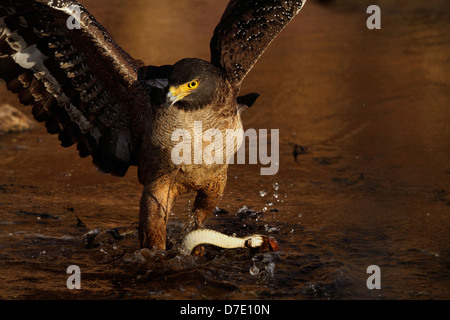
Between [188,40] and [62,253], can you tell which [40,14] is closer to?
[62,253]

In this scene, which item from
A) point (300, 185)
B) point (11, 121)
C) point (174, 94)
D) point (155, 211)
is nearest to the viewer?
point (174, 94)

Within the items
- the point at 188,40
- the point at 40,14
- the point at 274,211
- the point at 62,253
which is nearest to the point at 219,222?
→ the point at 274,211

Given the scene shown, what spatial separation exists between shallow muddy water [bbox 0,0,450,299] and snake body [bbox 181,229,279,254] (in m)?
0.09

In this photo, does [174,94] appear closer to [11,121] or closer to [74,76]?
[74,76]

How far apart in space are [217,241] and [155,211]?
21.6 inches

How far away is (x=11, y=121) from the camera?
9.67 metres

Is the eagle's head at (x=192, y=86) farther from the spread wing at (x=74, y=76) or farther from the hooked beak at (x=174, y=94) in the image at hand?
the spread wing at (x=74, y=76)

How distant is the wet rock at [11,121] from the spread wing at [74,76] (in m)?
3.90

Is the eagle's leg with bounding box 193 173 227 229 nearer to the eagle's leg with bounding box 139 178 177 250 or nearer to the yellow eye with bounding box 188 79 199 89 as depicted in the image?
the eagle's leg with bounding box 139 178 177 250

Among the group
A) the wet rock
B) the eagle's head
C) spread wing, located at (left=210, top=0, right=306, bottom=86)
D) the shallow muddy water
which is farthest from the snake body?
the wet rock

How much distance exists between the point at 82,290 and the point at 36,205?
2260 mm

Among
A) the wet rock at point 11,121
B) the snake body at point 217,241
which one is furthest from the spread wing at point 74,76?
the wet rock at point 11,121

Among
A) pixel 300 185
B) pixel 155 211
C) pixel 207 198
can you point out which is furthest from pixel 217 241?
pixel 300 185

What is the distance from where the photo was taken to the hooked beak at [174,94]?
Answer: 16.8ft
